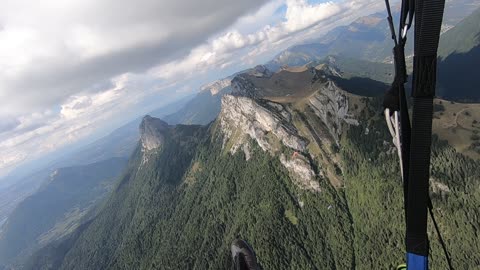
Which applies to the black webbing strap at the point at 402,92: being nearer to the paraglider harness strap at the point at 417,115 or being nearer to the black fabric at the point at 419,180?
the paraglider harness strap at the point at 417,115

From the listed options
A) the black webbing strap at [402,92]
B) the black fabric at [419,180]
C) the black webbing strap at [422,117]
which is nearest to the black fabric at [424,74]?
the black webbing strap at [422,117]

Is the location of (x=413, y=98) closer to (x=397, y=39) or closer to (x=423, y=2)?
(x=397, y=39)

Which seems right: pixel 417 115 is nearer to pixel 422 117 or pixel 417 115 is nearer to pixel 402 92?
pixel 422 117

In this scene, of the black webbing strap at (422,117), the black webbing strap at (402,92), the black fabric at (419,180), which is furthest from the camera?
the black webbing strap at (402,92)

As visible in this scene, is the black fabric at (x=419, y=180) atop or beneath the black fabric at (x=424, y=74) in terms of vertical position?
beneath

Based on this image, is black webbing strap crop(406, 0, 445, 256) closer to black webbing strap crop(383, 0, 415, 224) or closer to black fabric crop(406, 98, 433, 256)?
black fabric crop(406, 98, 433, 256)

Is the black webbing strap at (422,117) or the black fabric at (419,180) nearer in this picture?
the black webbing strap at (422,117)

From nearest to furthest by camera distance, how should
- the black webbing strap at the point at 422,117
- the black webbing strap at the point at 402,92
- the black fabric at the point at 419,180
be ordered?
the black webbing strap at the point at 422,117
the black fabric at the point at 419,180
the black webbing strap at the point at 402,92

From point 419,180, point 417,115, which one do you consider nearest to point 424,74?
point 417,115

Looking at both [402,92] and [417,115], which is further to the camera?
[402,92]
